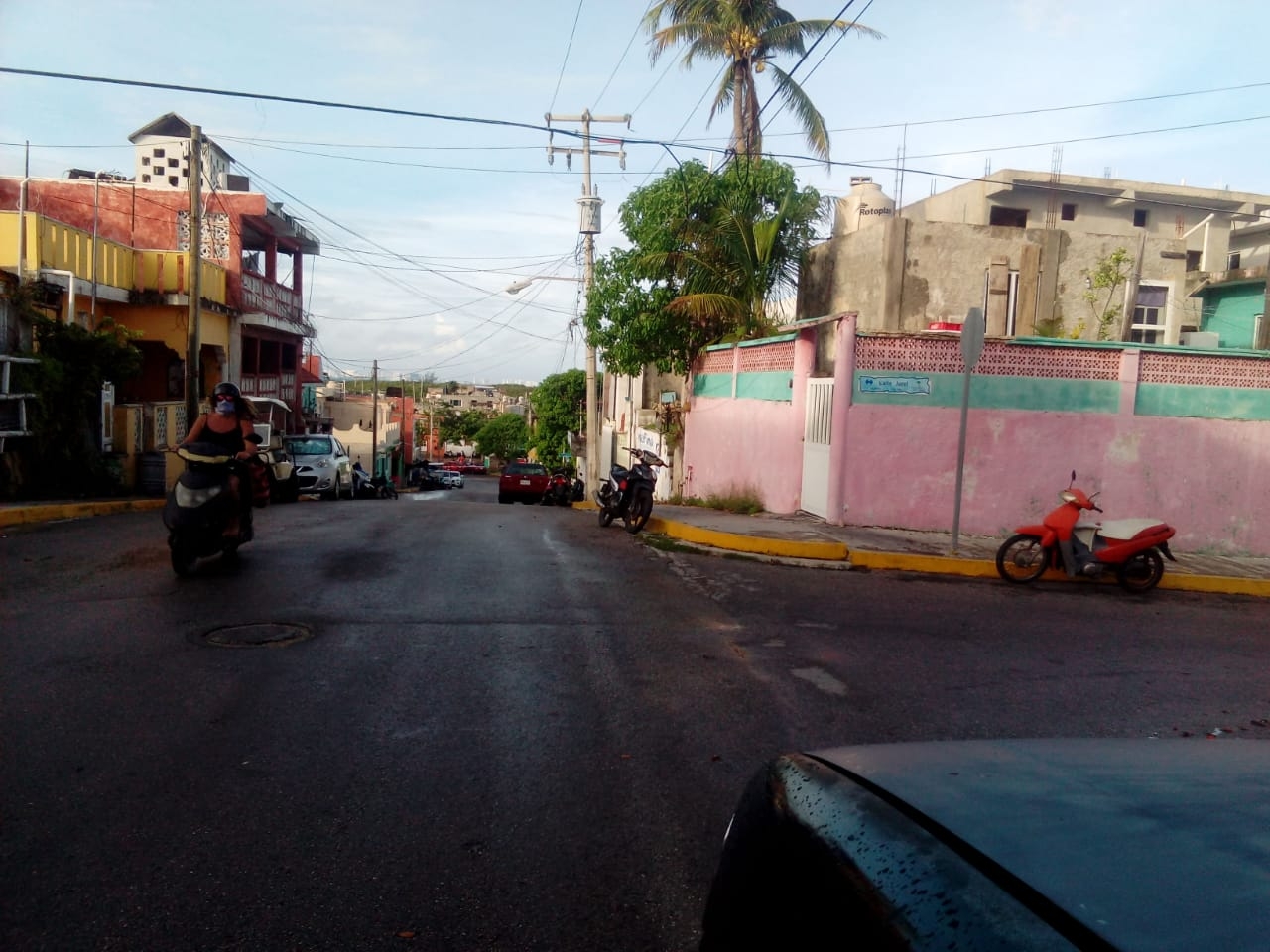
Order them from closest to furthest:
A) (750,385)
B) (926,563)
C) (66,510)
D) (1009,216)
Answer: (926,563) → (66,510) → (750,385) → (1009,216)

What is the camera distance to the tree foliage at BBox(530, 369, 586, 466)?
6181cm

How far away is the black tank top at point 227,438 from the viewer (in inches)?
365

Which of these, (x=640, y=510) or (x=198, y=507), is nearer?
(x=198, y=507)

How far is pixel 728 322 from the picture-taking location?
66.9 feet

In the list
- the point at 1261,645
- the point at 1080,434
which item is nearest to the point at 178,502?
the point at 1261,645

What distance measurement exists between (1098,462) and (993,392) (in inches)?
70.8

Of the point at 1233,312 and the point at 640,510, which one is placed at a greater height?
the point at 1233,312

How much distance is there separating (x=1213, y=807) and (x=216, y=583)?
838 centimetres

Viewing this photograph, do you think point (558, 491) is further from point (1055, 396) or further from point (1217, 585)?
point (1217, 585)

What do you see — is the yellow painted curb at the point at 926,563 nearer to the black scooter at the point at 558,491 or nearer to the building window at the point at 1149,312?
the building window at the point at 1149,312

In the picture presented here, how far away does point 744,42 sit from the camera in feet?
78.0

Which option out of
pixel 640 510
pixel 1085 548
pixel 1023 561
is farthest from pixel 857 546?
pixel 640 510

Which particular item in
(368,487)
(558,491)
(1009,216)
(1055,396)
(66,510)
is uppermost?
(1009,216)

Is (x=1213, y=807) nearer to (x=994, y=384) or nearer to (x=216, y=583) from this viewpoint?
(x=216, y=583)
